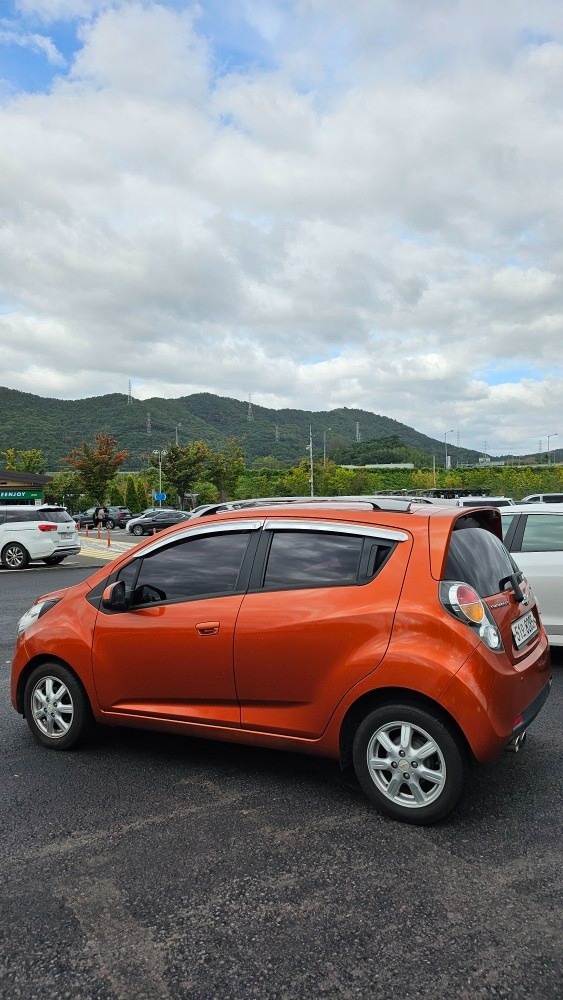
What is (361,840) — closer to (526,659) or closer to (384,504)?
(526,659)

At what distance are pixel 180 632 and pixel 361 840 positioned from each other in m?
1.49

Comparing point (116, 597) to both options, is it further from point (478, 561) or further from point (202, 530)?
point (478, 561)

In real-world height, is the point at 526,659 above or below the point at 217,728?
above

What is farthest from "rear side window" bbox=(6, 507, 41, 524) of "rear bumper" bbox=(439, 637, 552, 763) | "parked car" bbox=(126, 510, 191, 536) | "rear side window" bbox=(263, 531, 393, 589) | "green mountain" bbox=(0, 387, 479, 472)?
"green mountain" bbox=(0, 387, 479, 472)

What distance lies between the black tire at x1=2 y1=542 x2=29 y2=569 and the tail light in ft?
52.0

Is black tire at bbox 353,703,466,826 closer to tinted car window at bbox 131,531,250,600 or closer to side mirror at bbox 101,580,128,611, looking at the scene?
tinted car window at bbox 131,531,250,600

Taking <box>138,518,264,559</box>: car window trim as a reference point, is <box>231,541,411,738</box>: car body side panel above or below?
below

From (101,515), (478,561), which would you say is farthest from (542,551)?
(101,515)

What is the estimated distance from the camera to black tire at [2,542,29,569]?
17.2 metres

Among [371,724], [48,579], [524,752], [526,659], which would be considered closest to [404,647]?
[371,724]

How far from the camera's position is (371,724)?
340 cm

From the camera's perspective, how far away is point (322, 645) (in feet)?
11.6

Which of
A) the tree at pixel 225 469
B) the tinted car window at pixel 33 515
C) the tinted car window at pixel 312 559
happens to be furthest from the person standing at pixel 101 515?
the tinted car window at pixel 312 559

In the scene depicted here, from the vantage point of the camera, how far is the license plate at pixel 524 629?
368 cm
